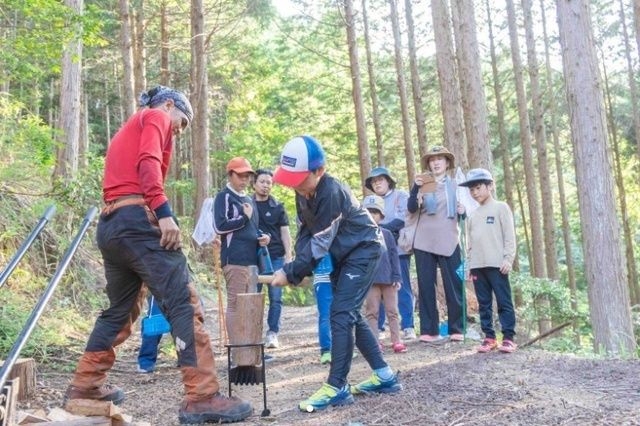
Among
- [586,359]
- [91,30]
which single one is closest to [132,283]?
[586,359]

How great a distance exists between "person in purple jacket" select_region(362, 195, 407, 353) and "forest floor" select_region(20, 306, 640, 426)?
0.86 ft

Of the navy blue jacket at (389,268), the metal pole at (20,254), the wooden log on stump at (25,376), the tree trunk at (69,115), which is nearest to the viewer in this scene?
the metal pole at (20,254)

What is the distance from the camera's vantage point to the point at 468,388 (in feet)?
15.5

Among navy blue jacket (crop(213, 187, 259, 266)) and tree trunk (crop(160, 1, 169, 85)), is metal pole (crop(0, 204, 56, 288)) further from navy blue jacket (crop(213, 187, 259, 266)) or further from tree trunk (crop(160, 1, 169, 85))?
tree trunk (crop(160, 1, 169, 85))

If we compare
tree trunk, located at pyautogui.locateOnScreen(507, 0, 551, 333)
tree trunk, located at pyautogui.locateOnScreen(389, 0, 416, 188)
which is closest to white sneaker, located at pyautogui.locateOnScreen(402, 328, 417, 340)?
tree trunk, located at pyautogui.locateOnScreen(389, 0, 416, 188)

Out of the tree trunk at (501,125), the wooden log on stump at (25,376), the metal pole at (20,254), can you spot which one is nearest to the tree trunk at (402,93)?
the tree trunk at (501,125)

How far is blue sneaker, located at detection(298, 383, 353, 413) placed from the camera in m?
4.47

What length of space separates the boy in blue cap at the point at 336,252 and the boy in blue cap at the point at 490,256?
2170 millimetres

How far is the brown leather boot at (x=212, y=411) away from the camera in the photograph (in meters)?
4.16

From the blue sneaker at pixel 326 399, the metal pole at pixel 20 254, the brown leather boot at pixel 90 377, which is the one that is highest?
the metal pole at pixel 20 254

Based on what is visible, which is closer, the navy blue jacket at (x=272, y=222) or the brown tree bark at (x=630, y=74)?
the navy blue jacket at (x=272, y=222)

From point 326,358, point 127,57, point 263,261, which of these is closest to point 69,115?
point 127,57

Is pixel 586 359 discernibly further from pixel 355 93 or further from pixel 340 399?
pixel 355 93

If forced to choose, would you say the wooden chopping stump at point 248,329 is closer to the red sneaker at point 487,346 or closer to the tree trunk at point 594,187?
the red sneaker at point 487,346
